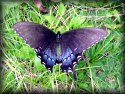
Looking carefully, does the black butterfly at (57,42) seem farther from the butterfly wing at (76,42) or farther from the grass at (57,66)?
the grass at (57,66)

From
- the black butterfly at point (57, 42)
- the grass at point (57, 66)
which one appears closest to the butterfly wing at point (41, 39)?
the black butterfly at point (57, 42)

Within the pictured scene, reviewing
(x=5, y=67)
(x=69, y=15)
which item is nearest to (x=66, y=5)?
(x=69, y=15)

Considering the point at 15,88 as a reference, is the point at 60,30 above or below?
above

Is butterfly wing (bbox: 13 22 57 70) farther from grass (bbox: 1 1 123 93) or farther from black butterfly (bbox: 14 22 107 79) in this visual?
grass (bbox: 1 1 123 93)

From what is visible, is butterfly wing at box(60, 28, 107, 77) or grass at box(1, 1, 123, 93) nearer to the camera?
butterfly wing at box(60, 28, 107, 77)

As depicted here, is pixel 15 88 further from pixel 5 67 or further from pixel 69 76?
pixel 69 76

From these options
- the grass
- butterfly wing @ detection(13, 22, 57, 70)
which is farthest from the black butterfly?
the grass

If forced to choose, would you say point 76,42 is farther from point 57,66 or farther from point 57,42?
point 57,66
